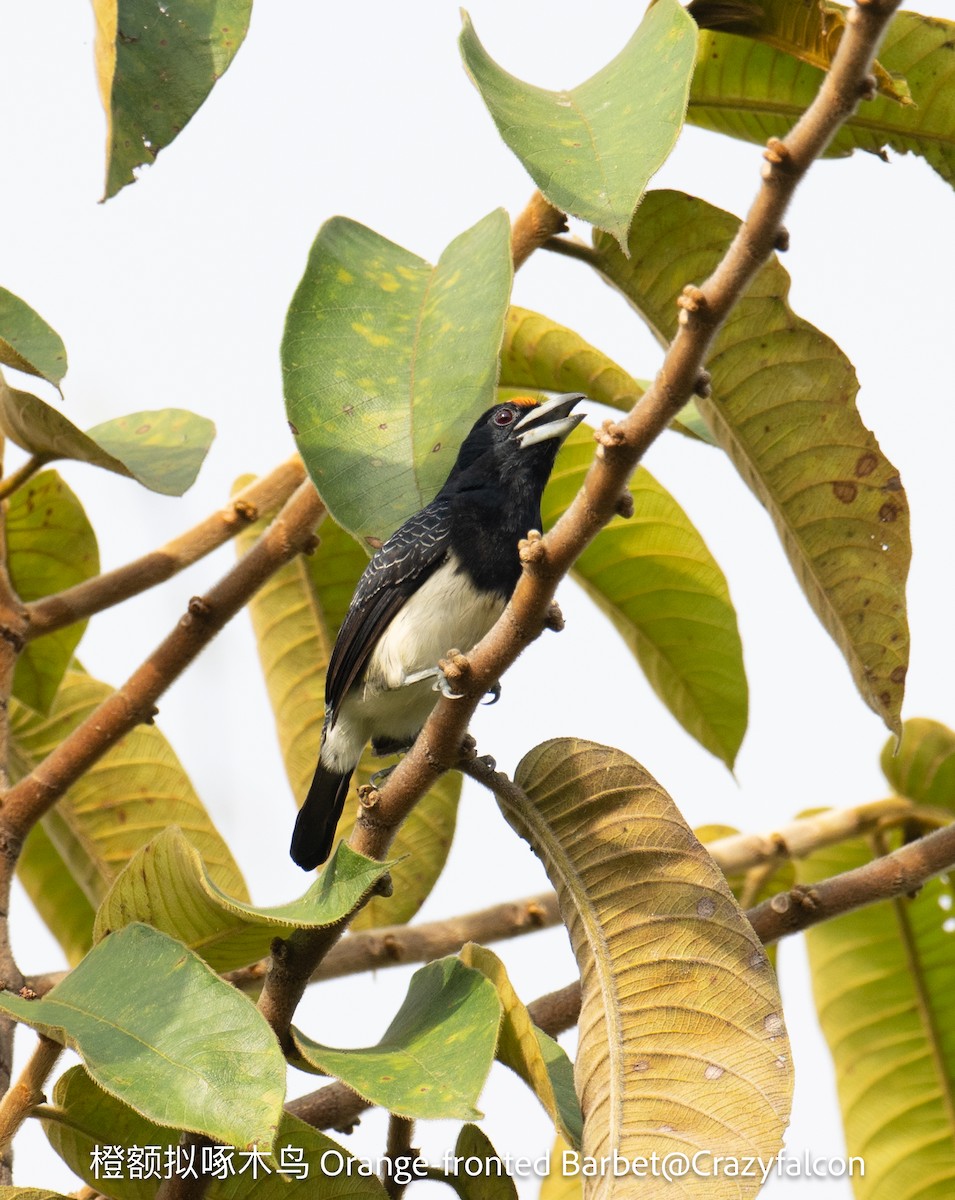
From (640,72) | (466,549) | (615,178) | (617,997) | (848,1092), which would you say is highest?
(466,549)

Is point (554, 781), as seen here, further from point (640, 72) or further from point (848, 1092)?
point (848, 1092)

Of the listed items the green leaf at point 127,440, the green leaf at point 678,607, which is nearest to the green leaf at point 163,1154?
the green leaf at point 127,440

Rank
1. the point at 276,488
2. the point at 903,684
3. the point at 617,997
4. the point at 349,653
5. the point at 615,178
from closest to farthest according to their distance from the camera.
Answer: the point at 615,178
the point at 617,997
the point at 903,684
the point at 276,488
the point at 349,653

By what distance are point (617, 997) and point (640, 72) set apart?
1159mm

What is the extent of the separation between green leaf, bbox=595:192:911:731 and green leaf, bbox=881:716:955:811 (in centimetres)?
70

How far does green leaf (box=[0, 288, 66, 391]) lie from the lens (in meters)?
2.04

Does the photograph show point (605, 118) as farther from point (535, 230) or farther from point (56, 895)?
point (56, 895)

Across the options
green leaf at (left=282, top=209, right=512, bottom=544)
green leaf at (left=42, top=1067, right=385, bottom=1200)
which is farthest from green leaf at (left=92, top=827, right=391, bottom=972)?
green leaf at (left=282, top=209, right=512, bottom=544)

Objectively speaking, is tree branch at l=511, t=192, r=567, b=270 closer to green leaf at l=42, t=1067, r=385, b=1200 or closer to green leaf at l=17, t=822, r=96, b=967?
green leaf at l=42, t=1067, r=385, b=1200

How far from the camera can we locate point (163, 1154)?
6.17 ft

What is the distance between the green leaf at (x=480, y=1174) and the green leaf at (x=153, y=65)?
1.34 meters

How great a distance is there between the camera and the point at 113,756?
2.87 metres

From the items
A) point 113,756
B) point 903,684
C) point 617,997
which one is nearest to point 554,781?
point 617,997

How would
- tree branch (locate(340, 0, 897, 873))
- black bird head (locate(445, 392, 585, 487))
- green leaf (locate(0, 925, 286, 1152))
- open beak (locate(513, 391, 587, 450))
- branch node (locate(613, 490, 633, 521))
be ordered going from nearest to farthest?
1. tree branch (locate(340, 0, 897, 873))
2. branch node (locate(613, 490, 633, 521))
3. green leaf (locate(0, 925, 286, 1152))
4. open beak (locate(513, 391, 587, 450))
5. black bird head (locate(445, 392, 585, 487))
